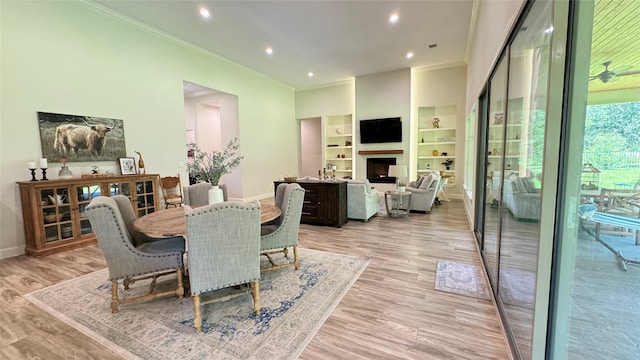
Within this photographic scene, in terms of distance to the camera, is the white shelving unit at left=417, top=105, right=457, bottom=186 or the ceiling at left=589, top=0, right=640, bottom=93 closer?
the ceiling at left=589, top=0, right=640, bottom=93

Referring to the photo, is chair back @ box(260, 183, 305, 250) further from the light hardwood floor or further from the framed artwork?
the framed artwork

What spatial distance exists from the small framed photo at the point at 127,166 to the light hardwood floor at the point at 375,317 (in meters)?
1.46

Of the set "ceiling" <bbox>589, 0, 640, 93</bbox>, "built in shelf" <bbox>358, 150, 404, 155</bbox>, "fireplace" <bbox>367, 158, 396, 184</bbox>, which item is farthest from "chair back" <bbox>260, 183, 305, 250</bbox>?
"fireplace" <bbox>367, 158, 396, 184</bbox>

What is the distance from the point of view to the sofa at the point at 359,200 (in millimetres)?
4992

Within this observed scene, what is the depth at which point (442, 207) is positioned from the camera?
647 centimetres

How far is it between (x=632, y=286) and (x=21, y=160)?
5831mm

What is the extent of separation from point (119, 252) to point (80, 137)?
3206 millimetres

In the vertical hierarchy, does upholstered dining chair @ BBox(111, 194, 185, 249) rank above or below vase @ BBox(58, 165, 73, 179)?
below

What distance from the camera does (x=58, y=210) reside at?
3.62m

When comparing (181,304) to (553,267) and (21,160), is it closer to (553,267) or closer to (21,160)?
(553,267)

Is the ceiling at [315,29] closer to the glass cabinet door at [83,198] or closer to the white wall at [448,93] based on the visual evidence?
the white wall at [448,93]

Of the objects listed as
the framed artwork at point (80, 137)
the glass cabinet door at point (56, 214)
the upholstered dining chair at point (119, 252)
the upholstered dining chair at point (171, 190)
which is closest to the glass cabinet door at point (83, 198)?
the glass cabinet door at point (56, 214)

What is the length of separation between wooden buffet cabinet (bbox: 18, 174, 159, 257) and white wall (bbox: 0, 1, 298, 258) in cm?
33

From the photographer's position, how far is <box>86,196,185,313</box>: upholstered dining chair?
2.01m
